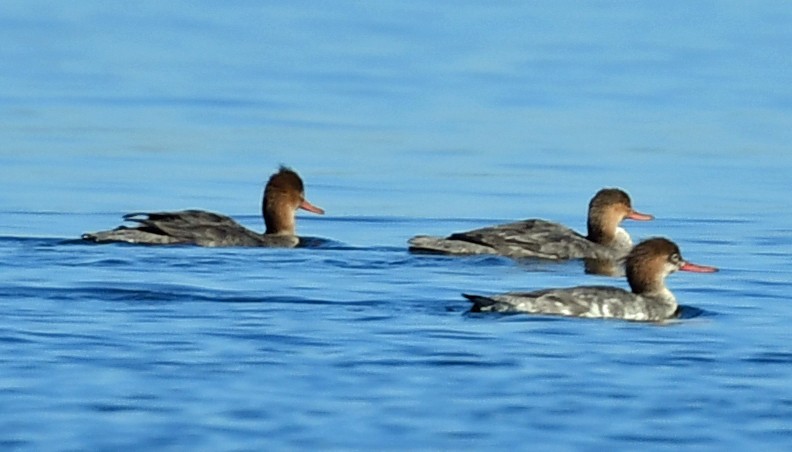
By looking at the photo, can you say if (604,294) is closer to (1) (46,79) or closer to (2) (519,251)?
(2) (519,251)

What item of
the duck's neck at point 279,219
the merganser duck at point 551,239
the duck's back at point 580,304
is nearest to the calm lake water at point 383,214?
the duck's back at point 580,304

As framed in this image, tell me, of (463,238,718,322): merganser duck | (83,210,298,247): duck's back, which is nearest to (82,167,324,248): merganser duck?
(83,210,298,247): duck's back

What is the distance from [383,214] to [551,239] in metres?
2.65

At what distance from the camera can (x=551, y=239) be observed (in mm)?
18016

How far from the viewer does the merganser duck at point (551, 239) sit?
17.7 metres

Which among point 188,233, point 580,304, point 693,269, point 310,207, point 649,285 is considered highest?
point 310,207

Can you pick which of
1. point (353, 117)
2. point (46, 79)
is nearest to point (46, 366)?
point (353, 117)

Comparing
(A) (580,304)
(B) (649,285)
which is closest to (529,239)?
(B) (649,285)

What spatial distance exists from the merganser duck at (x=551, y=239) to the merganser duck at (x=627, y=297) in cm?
245

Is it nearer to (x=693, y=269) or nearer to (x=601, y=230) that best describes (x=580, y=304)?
(x=693, y=269)

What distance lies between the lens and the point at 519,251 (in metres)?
18.0

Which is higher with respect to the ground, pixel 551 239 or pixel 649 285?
pixel 551 239

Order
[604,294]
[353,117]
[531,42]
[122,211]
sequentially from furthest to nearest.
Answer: [531,42]
[353,117]
[122,211]
[604,294]

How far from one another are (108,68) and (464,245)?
1564 centimetres
